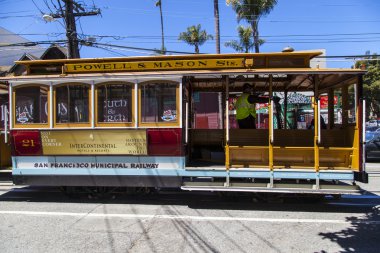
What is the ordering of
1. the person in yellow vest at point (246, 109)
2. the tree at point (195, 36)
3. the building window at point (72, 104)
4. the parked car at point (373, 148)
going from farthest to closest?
the tree at point (195, 36)
the parked car at point (373, 148)
the person in yellow vest at point (246, 109)
the building window at point (72, 104)

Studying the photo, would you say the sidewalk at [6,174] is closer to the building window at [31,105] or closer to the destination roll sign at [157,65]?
the building window at [31,105]

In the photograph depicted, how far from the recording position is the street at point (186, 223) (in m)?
5.44

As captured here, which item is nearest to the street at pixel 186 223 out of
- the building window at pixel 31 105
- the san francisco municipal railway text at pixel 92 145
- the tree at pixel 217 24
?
the san francisco municipal railway text at pixel 92 145

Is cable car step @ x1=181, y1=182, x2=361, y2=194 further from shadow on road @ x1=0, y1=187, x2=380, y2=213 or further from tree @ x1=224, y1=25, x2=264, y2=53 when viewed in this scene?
tree @ x1=224, y1=25, x2=264, y2=53

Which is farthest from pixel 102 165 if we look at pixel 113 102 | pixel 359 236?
pixel 359 236

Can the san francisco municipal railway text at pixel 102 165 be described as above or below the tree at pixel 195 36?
below

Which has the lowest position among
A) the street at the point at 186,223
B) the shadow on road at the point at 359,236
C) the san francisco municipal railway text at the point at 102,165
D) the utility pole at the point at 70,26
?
the shadow on road at the point at 359,236

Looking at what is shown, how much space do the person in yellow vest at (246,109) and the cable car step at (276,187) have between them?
1.61m

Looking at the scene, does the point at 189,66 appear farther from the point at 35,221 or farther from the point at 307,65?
the point at 35,221

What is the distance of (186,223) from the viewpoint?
6.53 meters

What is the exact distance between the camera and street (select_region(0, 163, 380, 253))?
544 centimetres

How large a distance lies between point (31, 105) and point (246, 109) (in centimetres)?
458

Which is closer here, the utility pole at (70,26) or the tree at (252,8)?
the utility pole at (70,26)

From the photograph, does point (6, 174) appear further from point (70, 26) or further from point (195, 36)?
point (195, 36)
